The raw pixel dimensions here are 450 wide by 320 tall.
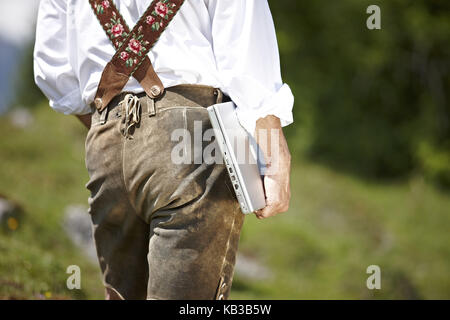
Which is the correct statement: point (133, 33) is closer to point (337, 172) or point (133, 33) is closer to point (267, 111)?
point (267, 111)

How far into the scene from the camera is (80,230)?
520 cm

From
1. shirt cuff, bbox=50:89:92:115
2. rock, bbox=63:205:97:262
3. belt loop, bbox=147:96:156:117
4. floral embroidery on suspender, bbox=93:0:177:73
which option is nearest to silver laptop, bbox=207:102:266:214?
belt loop, bbox=147:96:156:117

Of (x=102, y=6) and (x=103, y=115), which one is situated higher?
(x=102, y=6)

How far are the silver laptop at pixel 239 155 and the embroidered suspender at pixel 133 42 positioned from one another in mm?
204

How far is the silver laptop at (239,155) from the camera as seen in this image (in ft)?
5.34

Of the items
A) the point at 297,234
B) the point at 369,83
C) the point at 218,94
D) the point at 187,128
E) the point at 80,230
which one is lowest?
the point at 297,234

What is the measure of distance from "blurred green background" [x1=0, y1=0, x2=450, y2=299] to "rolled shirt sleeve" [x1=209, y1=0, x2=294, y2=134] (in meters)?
1.92

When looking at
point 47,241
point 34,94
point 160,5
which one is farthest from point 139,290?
point 34,94

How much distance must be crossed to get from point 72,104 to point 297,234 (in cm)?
542

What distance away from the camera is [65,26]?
77.4 inches

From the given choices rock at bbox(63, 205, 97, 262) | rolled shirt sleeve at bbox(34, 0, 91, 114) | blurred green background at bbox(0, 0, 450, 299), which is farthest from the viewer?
blurred green background at bbox(0, 0, 450, 299)

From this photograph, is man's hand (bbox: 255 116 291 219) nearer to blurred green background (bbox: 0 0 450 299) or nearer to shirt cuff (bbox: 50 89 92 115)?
shirt cuff (bbox: 50 89 92 115)

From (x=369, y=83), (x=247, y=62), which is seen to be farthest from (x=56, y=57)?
(x=369, y=83)

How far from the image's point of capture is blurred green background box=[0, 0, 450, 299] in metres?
5.35
